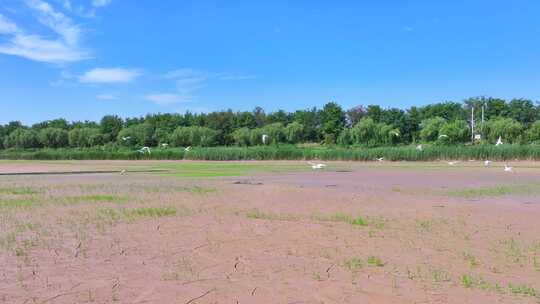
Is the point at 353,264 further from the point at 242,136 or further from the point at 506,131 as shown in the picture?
the point at 242,136

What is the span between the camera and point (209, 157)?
79.5 m

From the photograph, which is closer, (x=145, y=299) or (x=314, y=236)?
(x=145, y=299)

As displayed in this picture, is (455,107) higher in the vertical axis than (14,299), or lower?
higher

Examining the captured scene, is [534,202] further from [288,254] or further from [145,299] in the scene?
[145,299]

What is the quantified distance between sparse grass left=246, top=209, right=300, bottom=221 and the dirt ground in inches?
1.4

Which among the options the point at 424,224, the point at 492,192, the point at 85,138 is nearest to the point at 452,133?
the point at 492,192

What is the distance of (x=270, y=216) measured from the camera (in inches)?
600

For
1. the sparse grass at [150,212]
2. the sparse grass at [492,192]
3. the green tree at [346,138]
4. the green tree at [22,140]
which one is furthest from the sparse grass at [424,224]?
the green tree at [22,140]

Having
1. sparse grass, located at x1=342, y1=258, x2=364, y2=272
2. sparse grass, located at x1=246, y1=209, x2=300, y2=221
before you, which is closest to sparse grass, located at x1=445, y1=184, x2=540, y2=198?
sparse grass, located at x1=246, y1=209, x2=300, y2=221

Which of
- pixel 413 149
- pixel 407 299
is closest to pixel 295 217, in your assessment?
pixel 407 299

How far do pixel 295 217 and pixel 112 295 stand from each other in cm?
822

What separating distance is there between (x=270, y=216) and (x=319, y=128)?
9144 cm

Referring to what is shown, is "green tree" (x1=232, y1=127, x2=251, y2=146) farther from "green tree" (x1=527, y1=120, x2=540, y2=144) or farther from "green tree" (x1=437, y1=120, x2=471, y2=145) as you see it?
"green tree" (x1=527, y1=120, x2=540, y2=144)

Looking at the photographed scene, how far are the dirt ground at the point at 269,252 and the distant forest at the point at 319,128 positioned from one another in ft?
209
